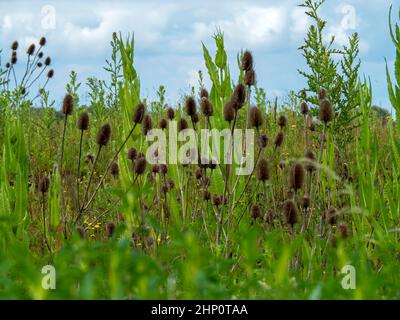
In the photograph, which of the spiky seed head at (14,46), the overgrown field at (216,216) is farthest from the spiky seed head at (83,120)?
the spiky seed head at (14,46)

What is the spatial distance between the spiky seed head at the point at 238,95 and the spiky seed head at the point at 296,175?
1.37ft

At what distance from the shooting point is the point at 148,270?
1.63 metres

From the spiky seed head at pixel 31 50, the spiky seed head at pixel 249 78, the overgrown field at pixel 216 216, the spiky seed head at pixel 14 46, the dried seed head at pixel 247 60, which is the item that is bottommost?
the overgrown field at pixel 216 216

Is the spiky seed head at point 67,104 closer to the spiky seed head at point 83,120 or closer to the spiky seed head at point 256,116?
the spiky seed head at point 83,120

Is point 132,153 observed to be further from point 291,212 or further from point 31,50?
point 31,50

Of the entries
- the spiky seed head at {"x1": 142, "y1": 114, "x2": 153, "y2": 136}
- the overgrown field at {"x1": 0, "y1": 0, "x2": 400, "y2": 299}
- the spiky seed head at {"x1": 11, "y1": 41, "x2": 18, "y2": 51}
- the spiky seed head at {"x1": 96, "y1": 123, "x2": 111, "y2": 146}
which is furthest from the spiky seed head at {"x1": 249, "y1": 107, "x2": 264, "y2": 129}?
the spiky seed head at {"x1": 11, "y1": 41, "x2": 18, "y2": 51}

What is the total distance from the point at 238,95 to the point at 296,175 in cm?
46

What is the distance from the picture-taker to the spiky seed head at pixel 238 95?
9.20 ft

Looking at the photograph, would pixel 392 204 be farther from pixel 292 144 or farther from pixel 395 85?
pixel 292 144

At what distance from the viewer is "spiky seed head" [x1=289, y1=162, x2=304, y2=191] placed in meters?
2.56

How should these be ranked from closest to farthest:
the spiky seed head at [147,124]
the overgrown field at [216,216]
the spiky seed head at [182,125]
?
the overgrown field at [216,216] < the spiky seed head at [147,124] < the spiky seed head at [182,125]

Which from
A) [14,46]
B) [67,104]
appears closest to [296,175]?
[67,104]

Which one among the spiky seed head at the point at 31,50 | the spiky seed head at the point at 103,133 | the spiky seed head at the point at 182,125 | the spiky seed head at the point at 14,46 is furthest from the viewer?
the spiky seed head at the point at 14,46
